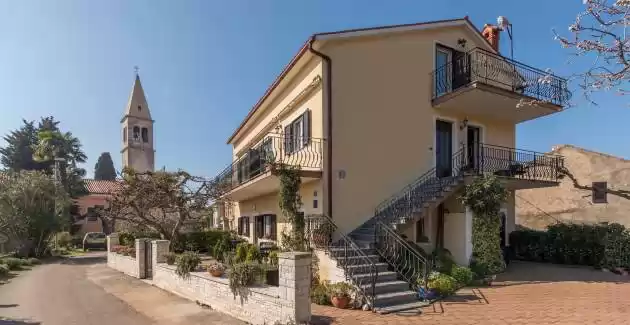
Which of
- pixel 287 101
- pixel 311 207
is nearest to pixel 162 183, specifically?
pixel 287 101

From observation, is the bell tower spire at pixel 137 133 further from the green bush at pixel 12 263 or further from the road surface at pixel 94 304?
the road surface at pixel 94 304

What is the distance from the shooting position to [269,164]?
40.1 feet

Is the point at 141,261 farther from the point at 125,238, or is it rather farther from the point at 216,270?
the point at 125,238

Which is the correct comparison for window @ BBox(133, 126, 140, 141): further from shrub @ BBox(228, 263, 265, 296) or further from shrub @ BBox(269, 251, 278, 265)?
shrub @ BBox(228, 263, 265, 296)

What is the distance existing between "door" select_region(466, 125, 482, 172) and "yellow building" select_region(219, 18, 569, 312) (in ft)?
0.17

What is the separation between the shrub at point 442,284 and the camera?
977 cm

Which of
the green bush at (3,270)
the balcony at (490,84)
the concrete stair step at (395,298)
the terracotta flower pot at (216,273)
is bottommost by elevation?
the green bush at (3,270)

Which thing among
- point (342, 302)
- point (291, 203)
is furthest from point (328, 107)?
point (342, 302)

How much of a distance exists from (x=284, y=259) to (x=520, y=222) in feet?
61.5

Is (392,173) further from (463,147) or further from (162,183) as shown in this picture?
(162,183)

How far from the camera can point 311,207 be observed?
12930 mm

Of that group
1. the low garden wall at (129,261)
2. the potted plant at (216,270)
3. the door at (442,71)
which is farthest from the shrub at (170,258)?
the door at (442,71)

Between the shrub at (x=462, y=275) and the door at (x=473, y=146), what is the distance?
17.2 ft

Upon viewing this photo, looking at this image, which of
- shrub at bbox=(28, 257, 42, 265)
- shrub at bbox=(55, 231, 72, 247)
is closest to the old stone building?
shrub at bbox=(28, 257, 42, 265)
